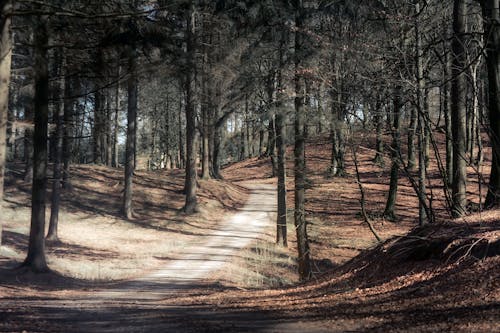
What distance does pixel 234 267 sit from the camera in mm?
17047

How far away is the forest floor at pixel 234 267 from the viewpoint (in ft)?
22.1

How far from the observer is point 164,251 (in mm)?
19969

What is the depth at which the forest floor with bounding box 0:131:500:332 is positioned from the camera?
22.1 ft

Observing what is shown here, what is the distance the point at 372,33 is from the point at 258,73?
6.21 m

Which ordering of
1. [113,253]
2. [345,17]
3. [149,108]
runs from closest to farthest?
[345,17] < [113,253] < [149,108]

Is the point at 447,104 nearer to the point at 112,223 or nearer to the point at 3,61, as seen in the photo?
the point at 112,223

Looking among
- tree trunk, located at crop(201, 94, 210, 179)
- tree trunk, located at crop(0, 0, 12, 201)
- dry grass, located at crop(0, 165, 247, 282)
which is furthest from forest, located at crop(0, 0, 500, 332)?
tree trunk, located at crop(201, 94, 210, 179)

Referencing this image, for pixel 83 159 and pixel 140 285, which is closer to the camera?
pixel 140 285

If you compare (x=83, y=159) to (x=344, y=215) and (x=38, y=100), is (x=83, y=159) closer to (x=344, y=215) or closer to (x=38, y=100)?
(x=344, y=215)

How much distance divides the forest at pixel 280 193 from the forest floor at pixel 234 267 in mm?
63

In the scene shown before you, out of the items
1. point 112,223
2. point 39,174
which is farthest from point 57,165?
point 39,174

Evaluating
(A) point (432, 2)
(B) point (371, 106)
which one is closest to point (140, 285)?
(B) point (371, 106)

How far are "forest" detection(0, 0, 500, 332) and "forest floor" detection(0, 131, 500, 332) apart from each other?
63 mm

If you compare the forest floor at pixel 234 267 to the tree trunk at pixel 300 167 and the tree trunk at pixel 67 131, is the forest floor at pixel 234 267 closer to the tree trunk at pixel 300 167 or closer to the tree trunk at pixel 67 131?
the tree trunk at pixel 300 167
